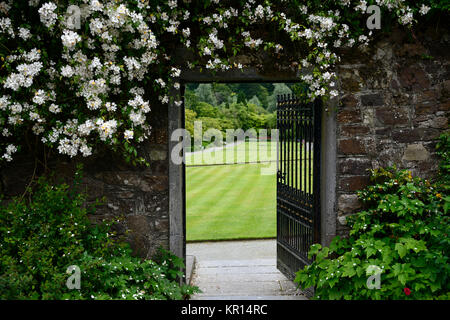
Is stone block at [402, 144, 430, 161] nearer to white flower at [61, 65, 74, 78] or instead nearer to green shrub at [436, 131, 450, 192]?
green shrub at [436, 131, 450, 192]

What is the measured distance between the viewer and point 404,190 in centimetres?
361

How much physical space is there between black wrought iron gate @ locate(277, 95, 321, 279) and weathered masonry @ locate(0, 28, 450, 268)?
0.33 feet

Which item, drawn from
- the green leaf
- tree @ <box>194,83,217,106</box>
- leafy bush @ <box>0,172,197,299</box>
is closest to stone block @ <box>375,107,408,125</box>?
the green leaf

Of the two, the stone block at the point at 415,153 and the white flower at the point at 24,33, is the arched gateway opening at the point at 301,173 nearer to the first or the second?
the stone block at the point at 415,153

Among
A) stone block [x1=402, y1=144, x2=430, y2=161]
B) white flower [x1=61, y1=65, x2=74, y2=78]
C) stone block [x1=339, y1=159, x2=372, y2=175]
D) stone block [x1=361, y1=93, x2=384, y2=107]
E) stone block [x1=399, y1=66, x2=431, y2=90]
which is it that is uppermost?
stone block [x1=399, y1=66, x2=431, y2=90]

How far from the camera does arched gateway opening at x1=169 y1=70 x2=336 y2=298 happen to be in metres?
3.71

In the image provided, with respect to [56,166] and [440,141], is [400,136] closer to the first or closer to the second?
[440,141]

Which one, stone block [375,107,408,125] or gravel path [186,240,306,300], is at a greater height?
stone block [375,107,408,125]

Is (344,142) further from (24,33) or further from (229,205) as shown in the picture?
(229,205)

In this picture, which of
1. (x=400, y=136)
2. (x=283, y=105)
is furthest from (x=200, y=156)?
(x=400, y=136)

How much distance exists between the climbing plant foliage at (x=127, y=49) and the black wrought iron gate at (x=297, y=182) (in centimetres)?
59

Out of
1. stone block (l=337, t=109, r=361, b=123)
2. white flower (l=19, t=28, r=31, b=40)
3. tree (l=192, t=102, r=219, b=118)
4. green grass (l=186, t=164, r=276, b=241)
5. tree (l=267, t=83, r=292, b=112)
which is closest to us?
white flower (l=19, t=28, r=31, b=40)

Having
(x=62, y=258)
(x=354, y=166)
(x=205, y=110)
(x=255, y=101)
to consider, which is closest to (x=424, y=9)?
(x=354, y=166)

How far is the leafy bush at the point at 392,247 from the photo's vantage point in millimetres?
2998
